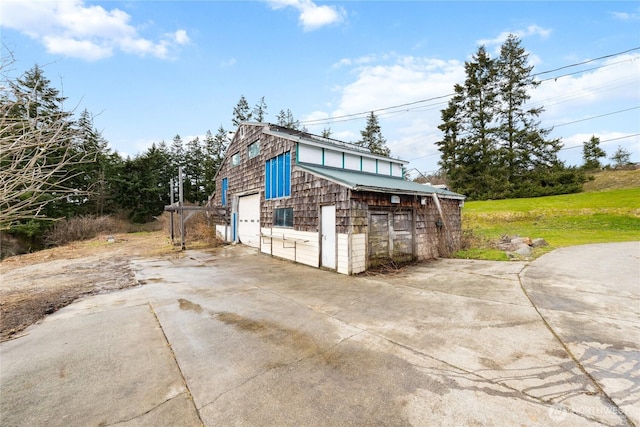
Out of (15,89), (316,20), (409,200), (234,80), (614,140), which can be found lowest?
(409,200)

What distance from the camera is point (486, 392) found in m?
2.30

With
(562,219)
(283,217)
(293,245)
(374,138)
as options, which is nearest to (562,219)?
(562,219)

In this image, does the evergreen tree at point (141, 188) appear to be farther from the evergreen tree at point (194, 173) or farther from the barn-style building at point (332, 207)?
the barn-style building at point (332, 207)

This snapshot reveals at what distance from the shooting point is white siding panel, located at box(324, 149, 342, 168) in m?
11.0

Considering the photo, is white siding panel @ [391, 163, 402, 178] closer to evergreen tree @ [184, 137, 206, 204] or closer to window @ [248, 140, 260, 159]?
window @ [248, 140, 260, 159]

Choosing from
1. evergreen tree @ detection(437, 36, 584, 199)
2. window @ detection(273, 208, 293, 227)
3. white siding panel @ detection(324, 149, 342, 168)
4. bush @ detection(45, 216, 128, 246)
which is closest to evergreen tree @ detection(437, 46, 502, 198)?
evergreen tree @ detection(437, 36, 584, 199)

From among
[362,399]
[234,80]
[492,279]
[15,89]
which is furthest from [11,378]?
[234,80]

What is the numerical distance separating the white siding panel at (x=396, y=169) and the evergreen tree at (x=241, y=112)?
88.0 feet

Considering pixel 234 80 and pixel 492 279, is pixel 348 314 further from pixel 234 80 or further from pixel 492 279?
pixel 234 80

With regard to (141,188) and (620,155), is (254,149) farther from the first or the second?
(620,155)

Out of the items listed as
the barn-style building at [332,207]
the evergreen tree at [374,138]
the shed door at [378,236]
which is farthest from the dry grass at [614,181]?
the shed door at [378,236]

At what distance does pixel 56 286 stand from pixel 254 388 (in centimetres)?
745

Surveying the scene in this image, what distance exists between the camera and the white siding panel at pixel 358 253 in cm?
730

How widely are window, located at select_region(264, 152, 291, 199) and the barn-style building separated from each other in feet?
0.14
